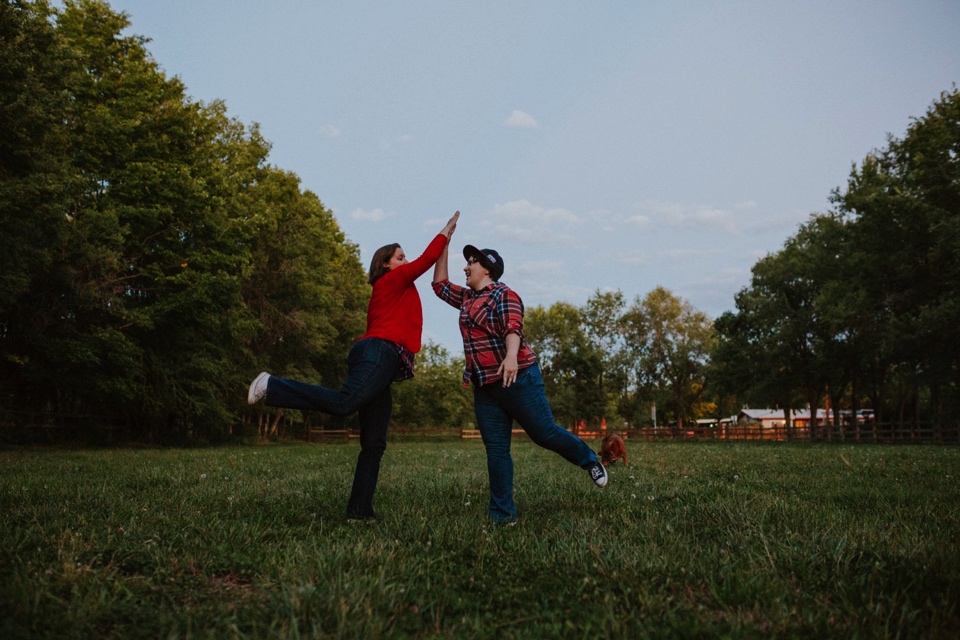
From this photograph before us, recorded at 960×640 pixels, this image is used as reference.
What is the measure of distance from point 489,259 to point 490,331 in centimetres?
63

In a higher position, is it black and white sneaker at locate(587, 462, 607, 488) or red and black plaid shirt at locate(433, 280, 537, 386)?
red and black plaid shirt at locate(433, 280, 537, 386)

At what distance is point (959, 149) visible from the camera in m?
26.4

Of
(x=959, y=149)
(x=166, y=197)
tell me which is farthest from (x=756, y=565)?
(x=959, y=149)

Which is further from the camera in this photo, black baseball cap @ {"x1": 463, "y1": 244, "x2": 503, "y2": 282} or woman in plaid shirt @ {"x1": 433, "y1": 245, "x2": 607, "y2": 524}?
black baseball cap @ {"x1": 463, "y1": 244, "x2": 503, "y2": 282}

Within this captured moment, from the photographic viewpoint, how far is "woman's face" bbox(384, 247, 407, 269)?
5.09 metres

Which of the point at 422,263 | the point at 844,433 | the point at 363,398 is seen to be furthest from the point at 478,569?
the point at 844,433

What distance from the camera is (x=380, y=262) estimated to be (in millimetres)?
5078

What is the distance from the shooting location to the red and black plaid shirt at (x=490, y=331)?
184 inches

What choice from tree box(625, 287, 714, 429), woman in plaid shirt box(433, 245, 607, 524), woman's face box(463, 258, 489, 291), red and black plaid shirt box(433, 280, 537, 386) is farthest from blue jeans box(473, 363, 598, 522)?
tree box(625, 287, 714, 429)

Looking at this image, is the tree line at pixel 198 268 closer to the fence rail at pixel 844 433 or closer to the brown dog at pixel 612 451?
the fence rail at pixel 844 433

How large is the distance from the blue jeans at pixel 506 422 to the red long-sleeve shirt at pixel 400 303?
659 mm

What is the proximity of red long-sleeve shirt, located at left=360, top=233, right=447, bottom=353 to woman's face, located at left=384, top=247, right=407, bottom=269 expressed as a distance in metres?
0.19

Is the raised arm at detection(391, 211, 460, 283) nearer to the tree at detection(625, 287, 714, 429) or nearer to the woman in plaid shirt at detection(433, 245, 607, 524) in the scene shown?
the woman in plaid shirt at detection(433, 245, 607, 524)

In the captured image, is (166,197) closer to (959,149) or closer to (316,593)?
(316,593)
